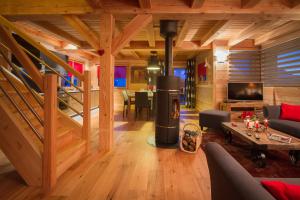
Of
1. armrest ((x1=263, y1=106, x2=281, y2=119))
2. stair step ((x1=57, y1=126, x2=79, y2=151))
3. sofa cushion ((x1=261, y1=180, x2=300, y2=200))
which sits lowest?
stair step ((x1=57, y1=126, x2=79, y2=151))

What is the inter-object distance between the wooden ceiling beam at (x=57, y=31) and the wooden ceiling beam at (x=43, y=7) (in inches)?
35.3

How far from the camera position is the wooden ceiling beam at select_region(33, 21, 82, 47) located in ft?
13.5

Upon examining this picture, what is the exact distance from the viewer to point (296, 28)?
427cm

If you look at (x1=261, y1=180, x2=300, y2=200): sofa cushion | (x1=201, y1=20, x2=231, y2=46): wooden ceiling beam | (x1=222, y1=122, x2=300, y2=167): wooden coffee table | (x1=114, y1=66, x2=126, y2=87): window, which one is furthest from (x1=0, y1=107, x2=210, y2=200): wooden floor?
(x1=114, y1=66, x2=126, y2=87): window

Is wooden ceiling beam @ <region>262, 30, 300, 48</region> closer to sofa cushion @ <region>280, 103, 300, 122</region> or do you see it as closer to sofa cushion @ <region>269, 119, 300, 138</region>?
sofa cushion @ <region>280, 103, 300, 122</region>

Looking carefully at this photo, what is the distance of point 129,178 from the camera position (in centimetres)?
223

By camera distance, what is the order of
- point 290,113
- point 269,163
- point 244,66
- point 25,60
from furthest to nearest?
point 244,66
point 290,113
point 269,163
point 25,60

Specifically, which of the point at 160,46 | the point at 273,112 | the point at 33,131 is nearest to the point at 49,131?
the point at 33,131

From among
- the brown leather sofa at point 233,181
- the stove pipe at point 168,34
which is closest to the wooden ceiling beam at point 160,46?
the stove pipe at point 168,34

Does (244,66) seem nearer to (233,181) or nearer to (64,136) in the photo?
(64,136)

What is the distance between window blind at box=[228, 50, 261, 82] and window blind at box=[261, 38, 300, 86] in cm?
21

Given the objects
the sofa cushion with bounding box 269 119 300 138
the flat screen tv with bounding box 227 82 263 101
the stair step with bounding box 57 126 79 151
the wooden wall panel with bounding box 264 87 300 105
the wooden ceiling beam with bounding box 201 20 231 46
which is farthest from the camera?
the flat screen tv with bounding box 227 82 263 101

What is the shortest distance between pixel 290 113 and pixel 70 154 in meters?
4.16

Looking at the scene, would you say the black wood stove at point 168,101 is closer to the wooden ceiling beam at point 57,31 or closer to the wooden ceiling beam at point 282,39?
the wooden ceiling beam at point 57,31
